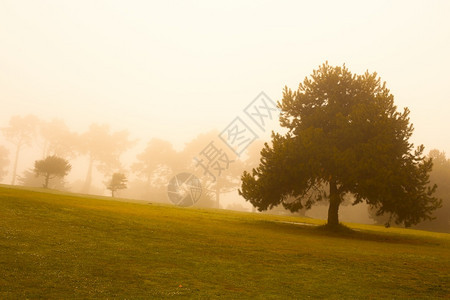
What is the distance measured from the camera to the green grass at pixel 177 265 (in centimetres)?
1034

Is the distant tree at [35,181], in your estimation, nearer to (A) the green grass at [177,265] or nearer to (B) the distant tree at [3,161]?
(B) the distant tree at [3,161]

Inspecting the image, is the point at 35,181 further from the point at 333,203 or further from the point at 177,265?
the point at 177,265

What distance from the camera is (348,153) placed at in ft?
91.5

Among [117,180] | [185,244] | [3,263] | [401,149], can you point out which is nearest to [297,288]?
[185,244]

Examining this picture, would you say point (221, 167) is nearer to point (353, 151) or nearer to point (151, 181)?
point (151, 181)

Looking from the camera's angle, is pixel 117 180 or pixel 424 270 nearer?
pixel 424 270

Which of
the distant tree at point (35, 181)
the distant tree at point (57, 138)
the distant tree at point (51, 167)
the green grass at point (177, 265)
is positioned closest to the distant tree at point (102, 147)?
the distant tree at point (57, 138)

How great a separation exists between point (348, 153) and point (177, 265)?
1921 centimetres

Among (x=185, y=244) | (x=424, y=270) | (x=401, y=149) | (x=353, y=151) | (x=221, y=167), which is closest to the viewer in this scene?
(x=424, y=270)

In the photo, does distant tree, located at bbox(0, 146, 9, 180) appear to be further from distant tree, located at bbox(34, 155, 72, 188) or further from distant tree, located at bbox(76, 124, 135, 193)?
distant tree, located at bbox(34, 155, 72, 188)

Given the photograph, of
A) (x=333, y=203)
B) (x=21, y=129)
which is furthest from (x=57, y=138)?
(x=333, y=203)

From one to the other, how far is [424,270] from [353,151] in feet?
44.4

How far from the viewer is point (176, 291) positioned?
33.9 ft

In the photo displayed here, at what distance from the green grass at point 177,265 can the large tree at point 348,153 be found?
8.67 m
